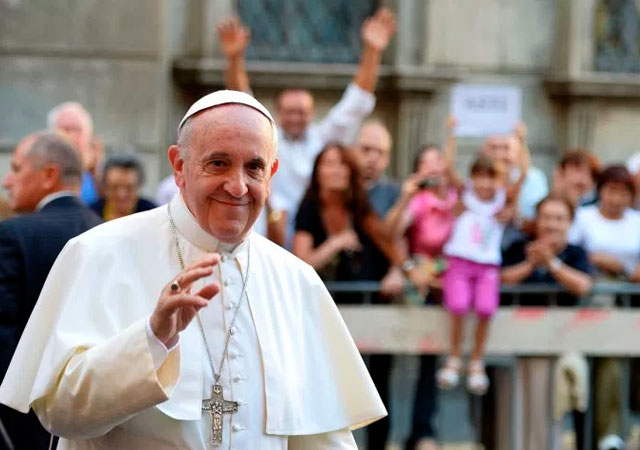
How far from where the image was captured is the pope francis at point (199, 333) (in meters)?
3.32

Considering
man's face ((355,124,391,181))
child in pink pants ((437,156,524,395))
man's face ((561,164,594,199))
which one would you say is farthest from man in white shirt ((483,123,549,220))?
man's face ((355,124,391,181))

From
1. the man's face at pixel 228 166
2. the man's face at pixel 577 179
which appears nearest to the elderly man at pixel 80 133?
the man's face at pixel 577 179

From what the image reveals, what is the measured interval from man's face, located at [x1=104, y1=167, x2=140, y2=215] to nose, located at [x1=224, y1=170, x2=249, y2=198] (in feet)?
14.9

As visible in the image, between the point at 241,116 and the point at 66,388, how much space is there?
750mm

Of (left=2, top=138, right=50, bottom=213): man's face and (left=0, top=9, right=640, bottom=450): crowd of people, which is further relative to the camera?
(left=0, top=9, right=640, bottom=450): crowd of people

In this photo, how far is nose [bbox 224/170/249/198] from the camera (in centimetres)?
339

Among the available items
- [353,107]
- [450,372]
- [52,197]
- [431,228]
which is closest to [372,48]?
[353,107]

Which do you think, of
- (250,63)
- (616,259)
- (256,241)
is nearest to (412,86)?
(250,63)

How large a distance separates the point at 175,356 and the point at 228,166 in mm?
460

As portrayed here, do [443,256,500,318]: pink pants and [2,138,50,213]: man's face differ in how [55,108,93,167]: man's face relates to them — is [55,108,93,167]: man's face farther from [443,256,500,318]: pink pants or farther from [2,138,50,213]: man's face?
[2,138,50,213]: man's face

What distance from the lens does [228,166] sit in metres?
3.44

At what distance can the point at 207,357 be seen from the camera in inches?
143

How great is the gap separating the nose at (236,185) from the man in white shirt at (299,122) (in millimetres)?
4907

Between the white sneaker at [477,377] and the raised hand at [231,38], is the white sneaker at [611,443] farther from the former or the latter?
the raised hand at [231,38]
